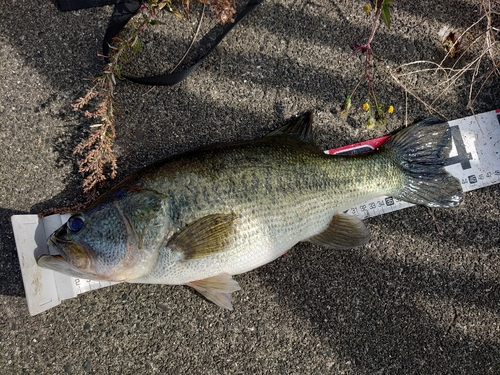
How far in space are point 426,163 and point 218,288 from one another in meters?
1.86

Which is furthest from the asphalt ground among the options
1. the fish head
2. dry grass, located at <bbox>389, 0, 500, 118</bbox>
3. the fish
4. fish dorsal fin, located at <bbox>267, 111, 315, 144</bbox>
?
the fish head

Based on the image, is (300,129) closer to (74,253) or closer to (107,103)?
(107,103)

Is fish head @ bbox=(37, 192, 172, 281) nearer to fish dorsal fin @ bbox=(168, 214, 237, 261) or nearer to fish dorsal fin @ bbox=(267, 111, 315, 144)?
fish dorsal fin @ bbox=(168, 214, 237, 261)

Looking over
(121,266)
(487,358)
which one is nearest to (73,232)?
(121,266)

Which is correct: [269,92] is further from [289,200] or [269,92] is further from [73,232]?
[73,232]

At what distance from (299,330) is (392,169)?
4.79 ft

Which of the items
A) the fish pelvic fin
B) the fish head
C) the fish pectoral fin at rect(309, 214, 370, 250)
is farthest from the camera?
the fish pelvic fin

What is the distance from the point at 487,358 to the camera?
3262 mm

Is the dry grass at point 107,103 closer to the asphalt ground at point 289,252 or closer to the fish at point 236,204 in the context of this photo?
the asphalt ground at point 289,252

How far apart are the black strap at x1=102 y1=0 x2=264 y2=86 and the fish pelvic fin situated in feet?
5.12

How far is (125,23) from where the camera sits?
125 inches

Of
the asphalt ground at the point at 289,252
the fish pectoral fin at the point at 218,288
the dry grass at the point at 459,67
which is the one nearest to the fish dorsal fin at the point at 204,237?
the fish pectoral fin at the point at 218,288

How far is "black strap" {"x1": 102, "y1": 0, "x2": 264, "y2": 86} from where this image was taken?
313 cm

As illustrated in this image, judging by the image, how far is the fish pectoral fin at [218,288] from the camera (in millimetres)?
2820
